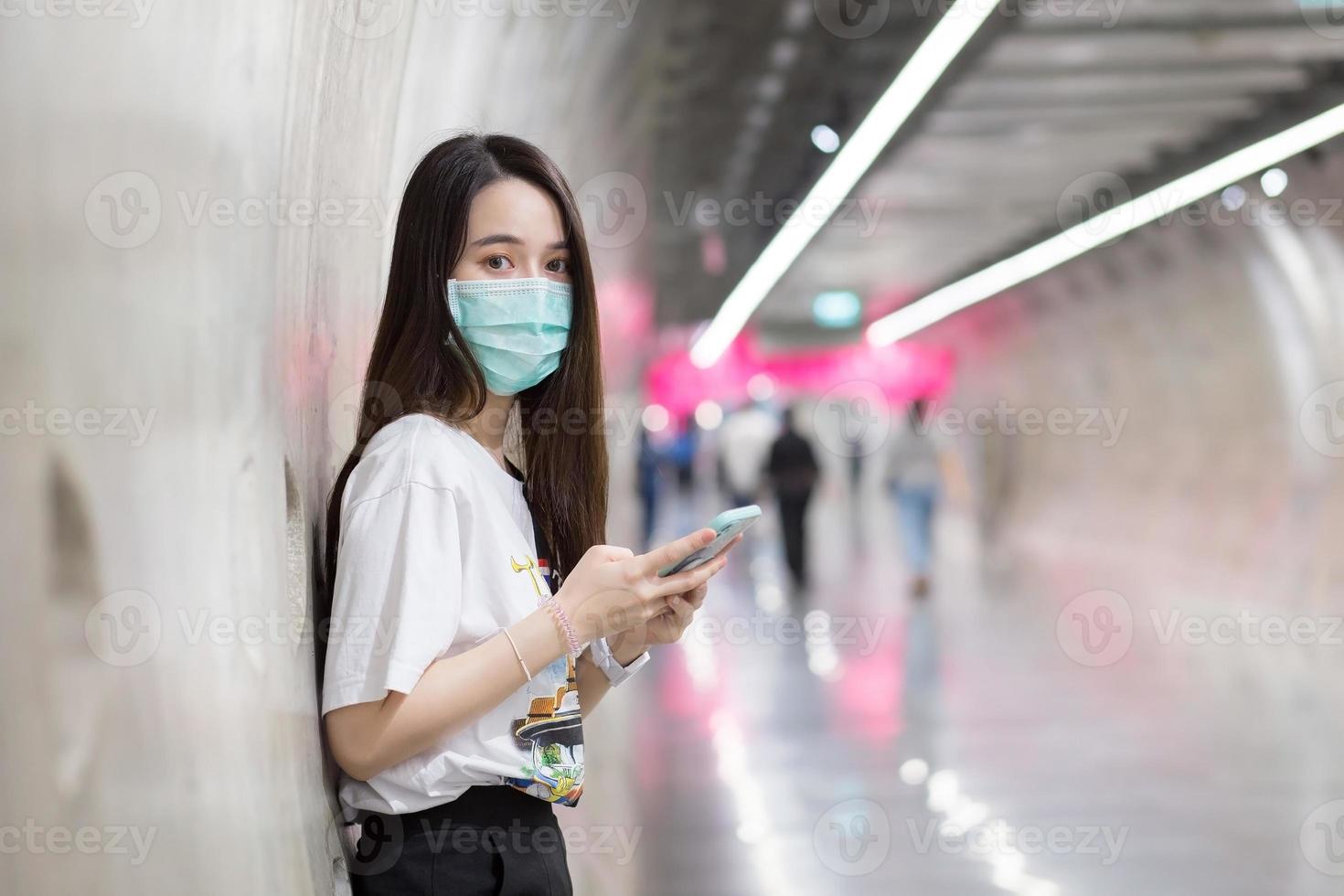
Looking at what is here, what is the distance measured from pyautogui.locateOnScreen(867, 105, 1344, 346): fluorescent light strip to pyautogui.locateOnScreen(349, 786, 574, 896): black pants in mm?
8978

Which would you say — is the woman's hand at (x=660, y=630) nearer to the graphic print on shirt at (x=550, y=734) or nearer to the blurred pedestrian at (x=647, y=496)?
the graphic print on shirt at (x=550, y=734)

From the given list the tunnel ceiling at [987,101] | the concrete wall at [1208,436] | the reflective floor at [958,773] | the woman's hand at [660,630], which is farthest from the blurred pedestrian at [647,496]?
the woman's hand at [660,630]

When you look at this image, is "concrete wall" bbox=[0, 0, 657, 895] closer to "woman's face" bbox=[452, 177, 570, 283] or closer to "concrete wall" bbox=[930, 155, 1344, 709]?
"woman's face" bbox=[452, 177, 570, 283]

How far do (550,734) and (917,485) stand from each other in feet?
35.0

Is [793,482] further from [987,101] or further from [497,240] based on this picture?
[497,240]

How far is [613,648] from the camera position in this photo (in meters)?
2.53

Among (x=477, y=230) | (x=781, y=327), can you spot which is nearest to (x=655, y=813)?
(x=477, y=230)

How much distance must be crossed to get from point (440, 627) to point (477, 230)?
0.74 metres

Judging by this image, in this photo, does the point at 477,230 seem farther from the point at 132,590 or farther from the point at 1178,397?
the point at 1178,397

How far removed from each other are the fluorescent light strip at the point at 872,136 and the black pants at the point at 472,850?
5.25 m

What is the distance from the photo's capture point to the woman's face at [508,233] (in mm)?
2170

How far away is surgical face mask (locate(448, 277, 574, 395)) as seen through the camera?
218cm

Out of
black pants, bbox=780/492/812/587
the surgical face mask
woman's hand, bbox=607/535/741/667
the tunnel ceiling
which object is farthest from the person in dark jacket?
the surgical face mask

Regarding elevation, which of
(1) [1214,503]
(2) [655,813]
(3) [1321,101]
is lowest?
(2) [655,813]
